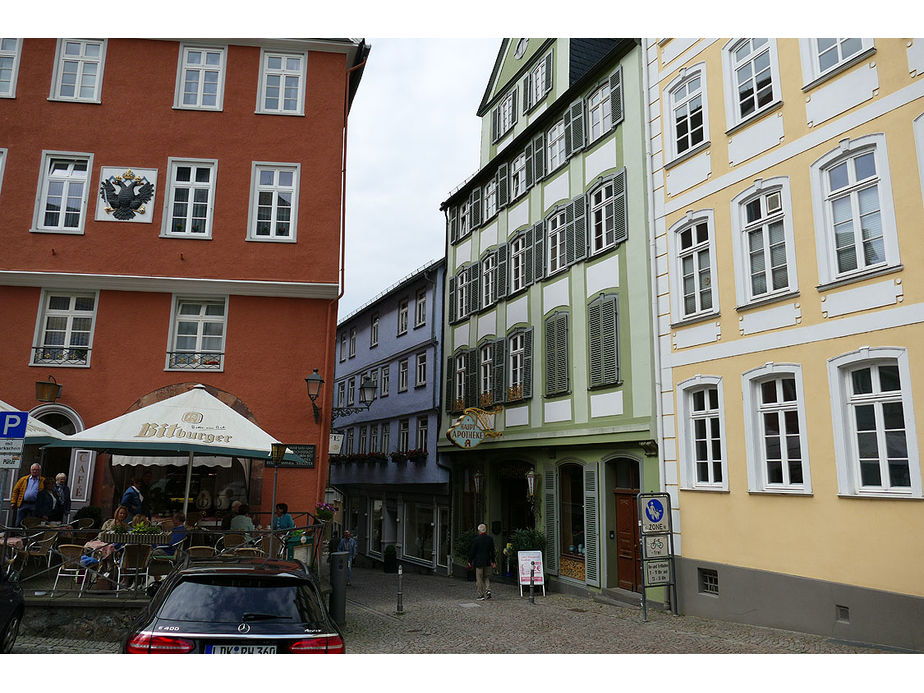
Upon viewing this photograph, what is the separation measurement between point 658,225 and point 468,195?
12537 mm

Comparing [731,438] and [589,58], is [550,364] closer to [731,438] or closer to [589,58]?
[731,438]

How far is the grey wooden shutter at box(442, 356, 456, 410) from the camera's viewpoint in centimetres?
2687

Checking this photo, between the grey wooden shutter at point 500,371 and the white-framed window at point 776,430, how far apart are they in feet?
33.3

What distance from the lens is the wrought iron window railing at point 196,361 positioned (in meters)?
16.3

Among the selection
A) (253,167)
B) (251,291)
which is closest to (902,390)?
(251,291)

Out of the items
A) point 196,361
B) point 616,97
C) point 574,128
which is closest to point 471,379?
point 574,128

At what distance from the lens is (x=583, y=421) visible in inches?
730

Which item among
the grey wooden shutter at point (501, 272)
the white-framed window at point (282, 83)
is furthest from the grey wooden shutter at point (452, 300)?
the white-framed window at point (282, 83)

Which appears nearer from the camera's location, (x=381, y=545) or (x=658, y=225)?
(x=658, y=225)

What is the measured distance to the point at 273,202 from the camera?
56.4ft

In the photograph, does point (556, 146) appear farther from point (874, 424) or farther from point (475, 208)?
point (874, 424)

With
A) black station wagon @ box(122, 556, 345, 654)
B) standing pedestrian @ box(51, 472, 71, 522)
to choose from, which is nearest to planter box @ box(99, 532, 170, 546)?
standing pedestrian @ box(51, 472, 71, 522)

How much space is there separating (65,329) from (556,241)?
1283 cm

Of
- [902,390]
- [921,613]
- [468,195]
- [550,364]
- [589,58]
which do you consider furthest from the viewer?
[468,195]
